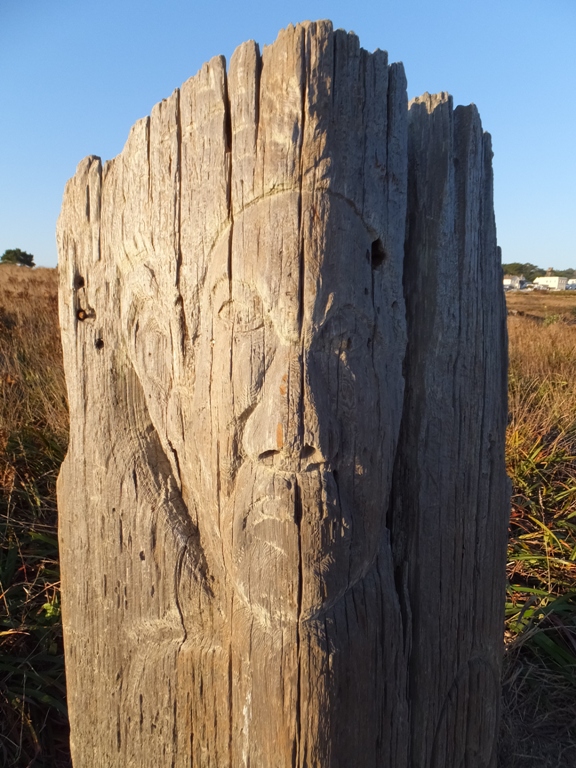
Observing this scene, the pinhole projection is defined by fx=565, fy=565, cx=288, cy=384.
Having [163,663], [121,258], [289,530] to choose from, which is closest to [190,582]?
[163,663]

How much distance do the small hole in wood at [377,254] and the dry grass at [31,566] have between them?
99.0 inches

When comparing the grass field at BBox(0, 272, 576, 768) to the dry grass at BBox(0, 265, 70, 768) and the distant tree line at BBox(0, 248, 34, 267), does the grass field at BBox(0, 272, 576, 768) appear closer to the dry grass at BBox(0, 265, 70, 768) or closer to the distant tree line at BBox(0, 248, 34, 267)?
the dry grass at BBox(0, 265, 70, 768)

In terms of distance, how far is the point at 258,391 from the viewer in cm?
132

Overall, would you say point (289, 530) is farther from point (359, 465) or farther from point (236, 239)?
point (236, 239)

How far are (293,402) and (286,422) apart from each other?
1.9 inches

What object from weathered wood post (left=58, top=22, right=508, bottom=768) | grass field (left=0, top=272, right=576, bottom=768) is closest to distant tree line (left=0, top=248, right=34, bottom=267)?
grass field (left=0, top=272, right=576, bottom=768)

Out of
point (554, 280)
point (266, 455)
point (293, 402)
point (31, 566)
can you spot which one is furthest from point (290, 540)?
point (554, 280)

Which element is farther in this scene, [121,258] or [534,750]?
[534,750]

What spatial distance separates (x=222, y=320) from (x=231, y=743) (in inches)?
41.9

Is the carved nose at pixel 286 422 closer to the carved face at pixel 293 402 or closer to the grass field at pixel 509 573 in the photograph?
the carved face at pixel 293 402

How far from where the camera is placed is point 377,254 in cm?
142

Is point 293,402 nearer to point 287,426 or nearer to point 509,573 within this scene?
point 287,426

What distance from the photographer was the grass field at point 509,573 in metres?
2.70

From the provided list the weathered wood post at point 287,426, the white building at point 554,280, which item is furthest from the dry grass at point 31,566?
the white building at point 554,280
